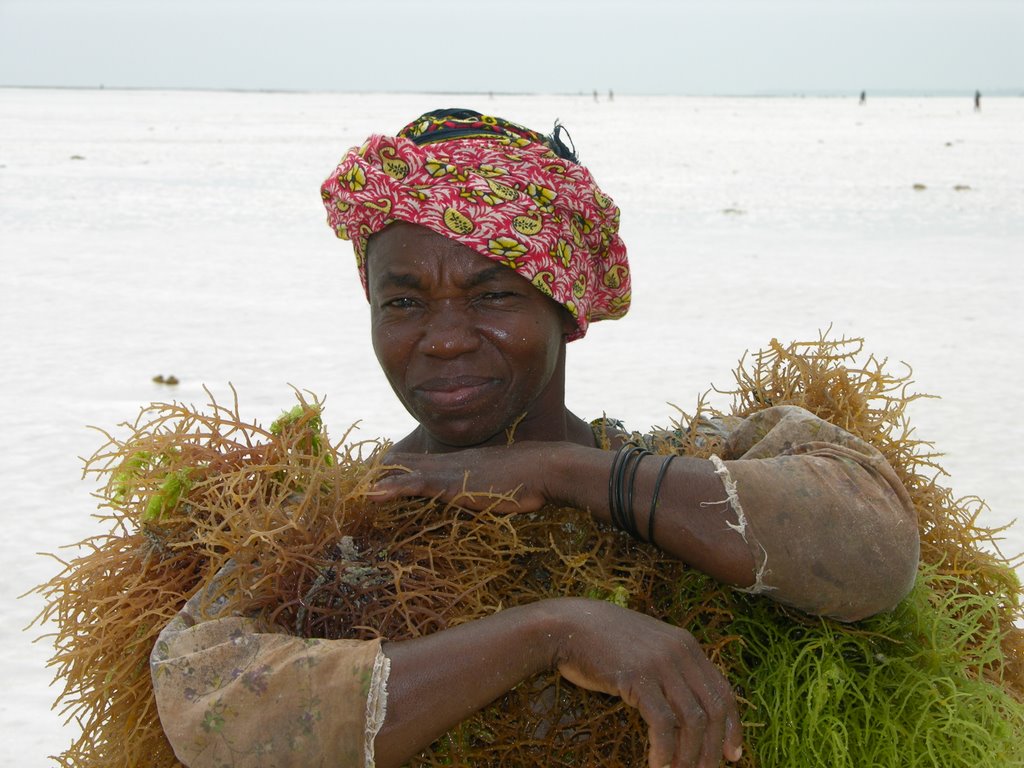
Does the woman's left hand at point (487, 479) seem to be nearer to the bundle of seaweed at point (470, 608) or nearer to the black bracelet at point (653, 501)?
the bundle of seaweed at point (470, 608)

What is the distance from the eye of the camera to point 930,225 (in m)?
16.4

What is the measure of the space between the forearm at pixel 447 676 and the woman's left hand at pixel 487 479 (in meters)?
0.31

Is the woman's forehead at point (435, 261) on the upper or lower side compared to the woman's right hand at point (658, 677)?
upper

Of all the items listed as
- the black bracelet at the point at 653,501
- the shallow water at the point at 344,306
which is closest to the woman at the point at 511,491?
the black bracelet at the point at 653,501

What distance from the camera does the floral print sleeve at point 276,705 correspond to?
1.65 metres

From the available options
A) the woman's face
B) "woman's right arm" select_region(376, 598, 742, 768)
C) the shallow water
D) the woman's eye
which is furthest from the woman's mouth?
the shallow water

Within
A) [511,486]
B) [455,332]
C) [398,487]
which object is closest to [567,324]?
[455,332]

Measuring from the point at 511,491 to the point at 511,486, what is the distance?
0.01 meters

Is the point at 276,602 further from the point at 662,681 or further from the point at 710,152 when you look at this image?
the point at 710,152

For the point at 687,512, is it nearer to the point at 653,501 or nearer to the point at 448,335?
the point at 653,501

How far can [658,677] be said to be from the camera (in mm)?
1709

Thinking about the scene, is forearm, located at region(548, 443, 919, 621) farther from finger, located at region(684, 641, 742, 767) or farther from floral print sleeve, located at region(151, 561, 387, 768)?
floral print sleeve, located at region(151, 561, 387, 768)

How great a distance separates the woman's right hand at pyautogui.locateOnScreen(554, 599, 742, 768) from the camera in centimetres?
170

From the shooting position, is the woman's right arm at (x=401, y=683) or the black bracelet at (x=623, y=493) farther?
the black bracelet at (x=623, y=493)
